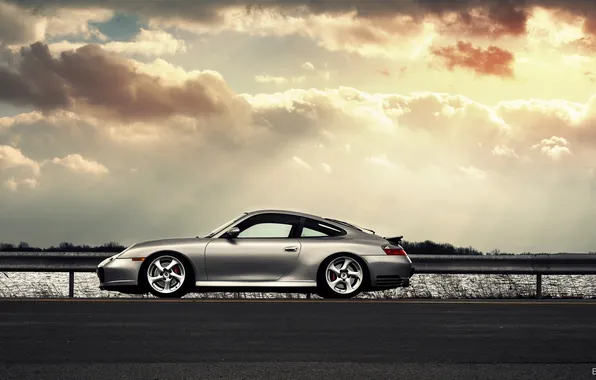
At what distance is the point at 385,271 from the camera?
14.2m

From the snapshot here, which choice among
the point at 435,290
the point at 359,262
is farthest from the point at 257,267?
the point at 435,290

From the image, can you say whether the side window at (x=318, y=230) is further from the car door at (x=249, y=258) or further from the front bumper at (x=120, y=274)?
the front bumper at (x=120, y=274)

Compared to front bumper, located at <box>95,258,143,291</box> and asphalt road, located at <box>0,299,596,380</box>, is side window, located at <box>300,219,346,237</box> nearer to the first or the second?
asphalt road, located at <box>0,299,596,380</box>

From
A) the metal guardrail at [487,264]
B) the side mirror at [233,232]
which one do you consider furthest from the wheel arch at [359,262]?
Result: the metal guardrail at [487,264]

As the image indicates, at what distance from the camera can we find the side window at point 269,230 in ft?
47.8

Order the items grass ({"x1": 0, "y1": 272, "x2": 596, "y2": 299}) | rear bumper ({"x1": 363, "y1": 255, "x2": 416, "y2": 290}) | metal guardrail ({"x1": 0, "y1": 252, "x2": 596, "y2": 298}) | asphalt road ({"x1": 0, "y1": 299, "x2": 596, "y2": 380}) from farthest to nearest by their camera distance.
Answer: grass ({"x1": 0, "y1": 272, "x2": 596, "y2": 299}) → metal guardrail ({"x1": 0, "y1": 252, "x2": 596, "y2": 298}) → rear bumper ({"x1": 363, "y1": 255, "x2": 416, "y2": 290}) → asphalt road ({"x1": 0, "y1": 299, "x2": 596, "y2": 380})

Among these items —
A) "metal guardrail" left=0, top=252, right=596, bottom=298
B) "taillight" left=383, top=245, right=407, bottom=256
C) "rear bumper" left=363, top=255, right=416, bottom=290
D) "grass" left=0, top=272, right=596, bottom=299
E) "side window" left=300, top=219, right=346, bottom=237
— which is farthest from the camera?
"grass" left=0, top=272, right=596, bottom=299

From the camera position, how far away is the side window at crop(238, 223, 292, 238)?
14.6 metres

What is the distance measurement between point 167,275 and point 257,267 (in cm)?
130

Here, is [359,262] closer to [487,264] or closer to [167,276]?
[167,276]

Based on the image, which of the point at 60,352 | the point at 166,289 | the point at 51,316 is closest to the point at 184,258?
the point at 166,289

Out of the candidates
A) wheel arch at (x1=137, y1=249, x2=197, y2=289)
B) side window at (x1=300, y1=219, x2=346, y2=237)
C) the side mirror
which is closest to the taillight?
side window at (x1=300, y1=219, x2=346, y2=237)

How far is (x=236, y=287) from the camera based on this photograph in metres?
14.2

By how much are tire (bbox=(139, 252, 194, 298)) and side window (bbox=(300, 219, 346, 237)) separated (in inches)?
70.9
